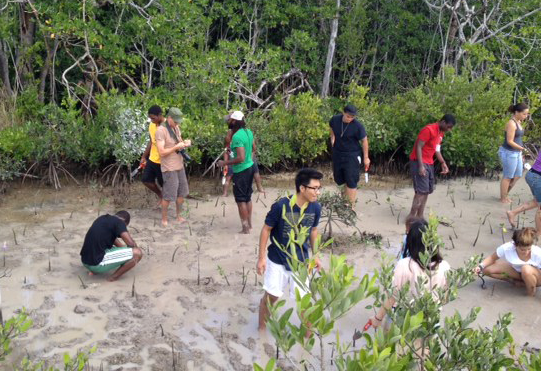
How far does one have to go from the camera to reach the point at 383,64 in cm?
1398

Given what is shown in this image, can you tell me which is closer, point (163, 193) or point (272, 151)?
point (163, 193)

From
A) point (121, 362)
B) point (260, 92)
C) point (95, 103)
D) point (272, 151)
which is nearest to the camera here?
point (121, 362)

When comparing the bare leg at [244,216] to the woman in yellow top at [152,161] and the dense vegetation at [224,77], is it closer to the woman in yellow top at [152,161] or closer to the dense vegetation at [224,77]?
the woman in yellow top at [152,161]

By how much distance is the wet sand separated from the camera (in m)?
5.09

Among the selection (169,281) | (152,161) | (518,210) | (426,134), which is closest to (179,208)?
(152,161)

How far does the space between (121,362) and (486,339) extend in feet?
9.98

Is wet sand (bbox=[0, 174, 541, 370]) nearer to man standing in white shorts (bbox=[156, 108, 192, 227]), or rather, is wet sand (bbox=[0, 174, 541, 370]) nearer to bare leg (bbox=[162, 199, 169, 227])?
bare leg (bbox=[162, 199, 169, 227])

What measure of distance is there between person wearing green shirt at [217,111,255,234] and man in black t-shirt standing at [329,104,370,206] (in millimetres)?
1218

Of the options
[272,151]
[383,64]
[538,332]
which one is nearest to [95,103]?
[272,151]

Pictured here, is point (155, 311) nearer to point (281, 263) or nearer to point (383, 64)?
point (281, 263)

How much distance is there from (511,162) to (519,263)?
307 cm

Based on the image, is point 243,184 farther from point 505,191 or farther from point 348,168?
point 505,191

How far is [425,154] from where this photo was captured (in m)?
7.66

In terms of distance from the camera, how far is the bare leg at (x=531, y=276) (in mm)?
5918
